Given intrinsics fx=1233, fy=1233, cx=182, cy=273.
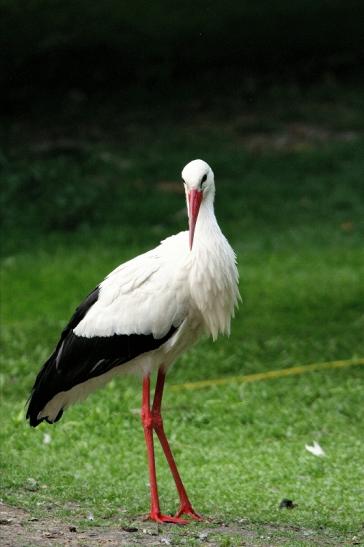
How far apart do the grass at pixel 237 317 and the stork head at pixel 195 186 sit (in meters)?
1.53

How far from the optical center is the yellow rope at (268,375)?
30.2 feet

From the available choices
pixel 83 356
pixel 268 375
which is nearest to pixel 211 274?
pixel 83 356

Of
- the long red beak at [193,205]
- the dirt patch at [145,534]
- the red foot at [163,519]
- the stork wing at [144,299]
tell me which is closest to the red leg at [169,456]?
the red foot at [163,519]

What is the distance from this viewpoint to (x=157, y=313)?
621 cm

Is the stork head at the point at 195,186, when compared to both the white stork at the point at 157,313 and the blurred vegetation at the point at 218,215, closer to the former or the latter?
the white stork at the point at 157,313

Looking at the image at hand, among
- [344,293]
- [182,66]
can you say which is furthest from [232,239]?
[182,66]

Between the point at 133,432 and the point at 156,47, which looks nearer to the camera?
the point at 133,432

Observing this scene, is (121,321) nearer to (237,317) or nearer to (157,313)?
(157,313)

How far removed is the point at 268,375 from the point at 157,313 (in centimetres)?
336

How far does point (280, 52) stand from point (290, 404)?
963 cm

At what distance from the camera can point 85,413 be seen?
28.0ft

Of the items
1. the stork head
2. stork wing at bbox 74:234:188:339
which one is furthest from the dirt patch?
the stork head

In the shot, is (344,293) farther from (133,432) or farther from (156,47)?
(156,47)

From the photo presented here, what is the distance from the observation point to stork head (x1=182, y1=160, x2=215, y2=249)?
6.18 meters
